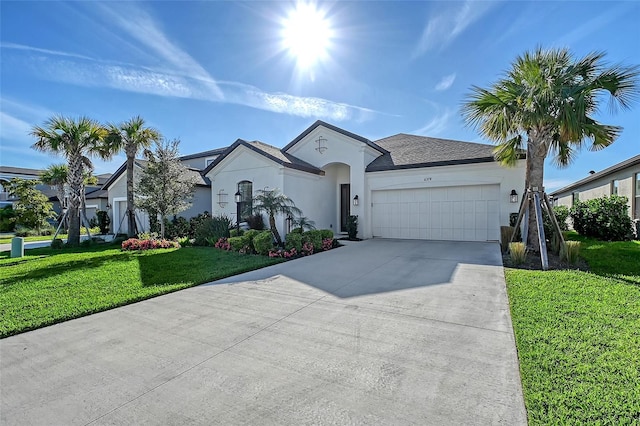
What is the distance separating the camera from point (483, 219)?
12.3 metres

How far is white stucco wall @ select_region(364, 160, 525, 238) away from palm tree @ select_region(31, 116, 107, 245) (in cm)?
1281

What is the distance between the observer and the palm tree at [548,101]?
7559mm

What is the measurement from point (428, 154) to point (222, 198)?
412 inches

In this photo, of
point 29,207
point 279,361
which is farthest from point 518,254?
point 29,207

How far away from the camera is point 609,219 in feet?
37.6

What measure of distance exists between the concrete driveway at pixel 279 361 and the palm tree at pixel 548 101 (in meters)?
5.03

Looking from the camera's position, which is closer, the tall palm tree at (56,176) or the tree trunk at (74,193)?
the tree trunk at (74,193)

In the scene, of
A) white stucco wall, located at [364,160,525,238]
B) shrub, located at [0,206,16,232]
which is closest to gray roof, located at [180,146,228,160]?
shrub, located at [0,206,16,232]

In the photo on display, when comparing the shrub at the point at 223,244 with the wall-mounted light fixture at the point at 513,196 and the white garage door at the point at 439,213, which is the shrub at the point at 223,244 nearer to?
the white garage door at the point at 439,213

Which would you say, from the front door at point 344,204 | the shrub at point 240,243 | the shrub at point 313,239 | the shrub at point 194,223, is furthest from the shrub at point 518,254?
the shrub at point 194,223

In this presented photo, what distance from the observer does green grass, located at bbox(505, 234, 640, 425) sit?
2.37m

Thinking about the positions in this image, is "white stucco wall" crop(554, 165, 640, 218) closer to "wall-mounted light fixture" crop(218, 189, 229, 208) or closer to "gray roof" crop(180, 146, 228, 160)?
"wall-mounted light fixture" crop(218, 189, 229, 208)

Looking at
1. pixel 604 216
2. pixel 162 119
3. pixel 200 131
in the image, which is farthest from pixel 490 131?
pixel 162 119

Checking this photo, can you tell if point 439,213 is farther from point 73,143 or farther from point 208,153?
point 208,153
